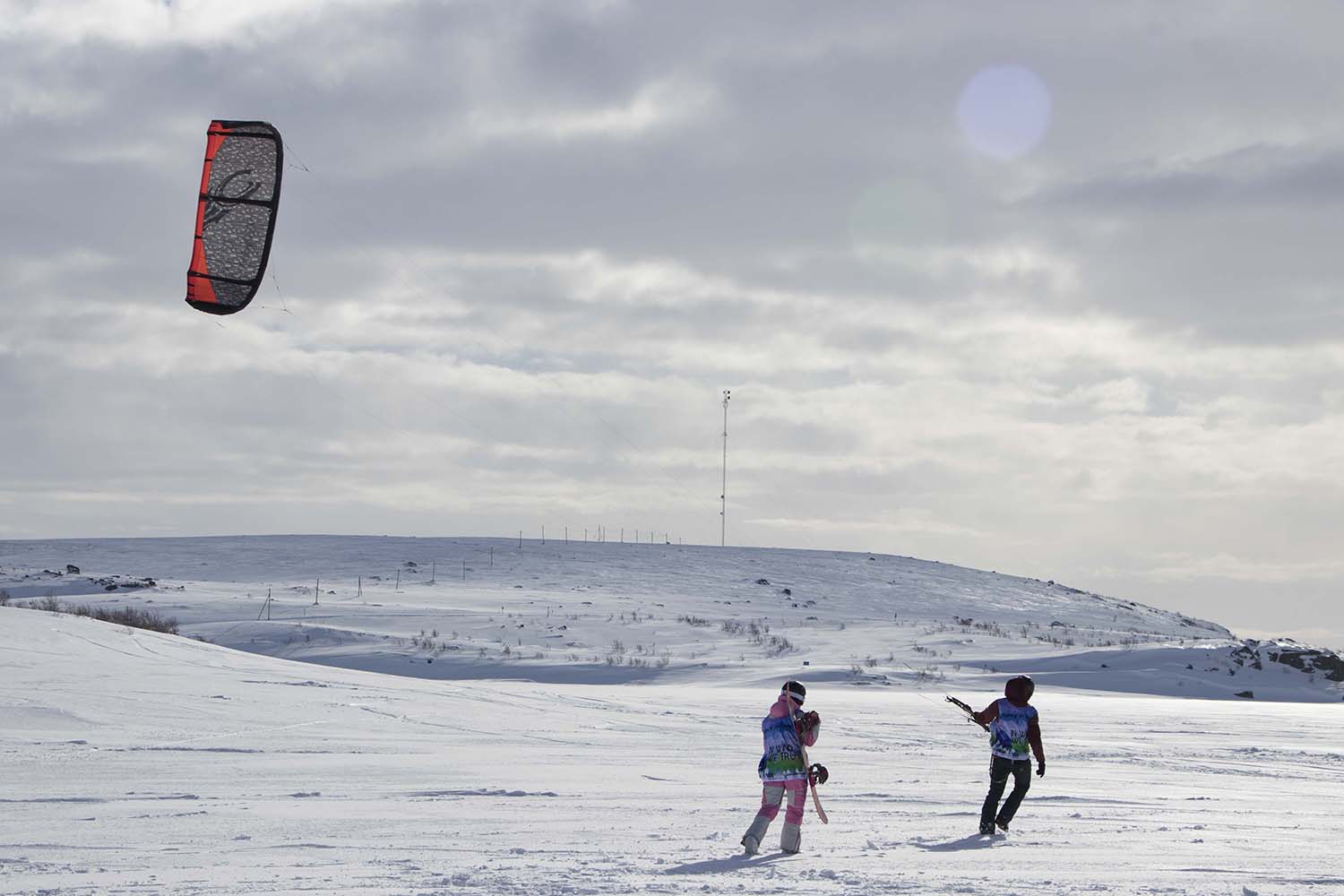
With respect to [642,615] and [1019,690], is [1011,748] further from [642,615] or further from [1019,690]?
[642,615]

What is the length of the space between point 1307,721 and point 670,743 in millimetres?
12408

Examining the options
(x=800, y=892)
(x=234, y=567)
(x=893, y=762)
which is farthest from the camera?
(x=234, y=567)

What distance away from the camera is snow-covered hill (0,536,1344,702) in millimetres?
30781

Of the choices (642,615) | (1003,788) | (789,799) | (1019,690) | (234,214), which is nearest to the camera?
(789,799)

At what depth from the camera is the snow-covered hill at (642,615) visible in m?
30.8

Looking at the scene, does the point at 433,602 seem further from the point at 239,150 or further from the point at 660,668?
the point at 239,150

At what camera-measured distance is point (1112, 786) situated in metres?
14.0

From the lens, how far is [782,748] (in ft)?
33.0

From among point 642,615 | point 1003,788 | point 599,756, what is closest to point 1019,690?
point 1003,788

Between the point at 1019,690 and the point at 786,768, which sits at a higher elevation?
the point at 1019,690

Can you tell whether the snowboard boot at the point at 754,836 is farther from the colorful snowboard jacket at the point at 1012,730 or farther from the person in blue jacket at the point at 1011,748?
the colorful snowboard jacket at the point at 1012,730

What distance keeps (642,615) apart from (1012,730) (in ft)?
99.8

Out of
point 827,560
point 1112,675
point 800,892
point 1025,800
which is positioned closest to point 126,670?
point 1025,800

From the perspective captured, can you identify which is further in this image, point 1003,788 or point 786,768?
point 1003,788
